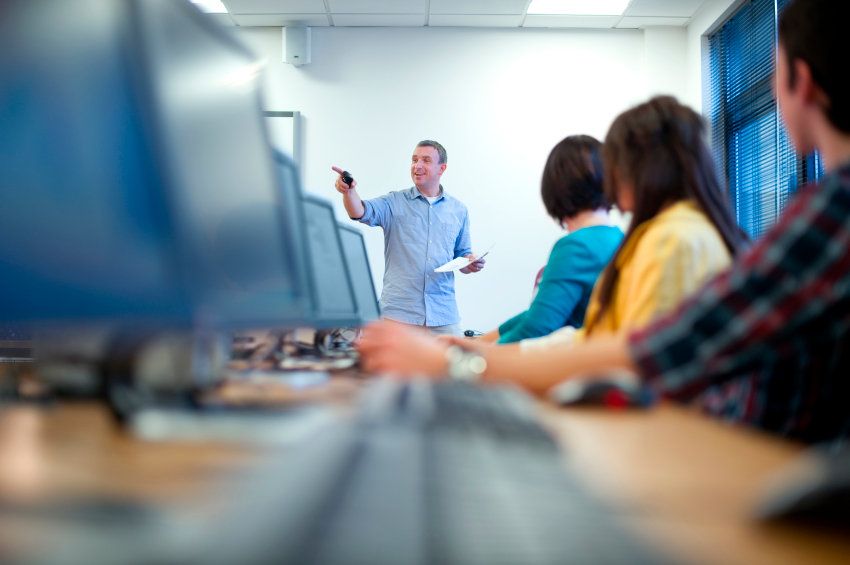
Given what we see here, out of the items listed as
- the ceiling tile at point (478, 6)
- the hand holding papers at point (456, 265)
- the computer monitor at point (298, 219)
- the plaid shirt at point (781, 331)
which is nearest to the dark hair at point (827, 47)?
the plaid shirt at point (781, 331)

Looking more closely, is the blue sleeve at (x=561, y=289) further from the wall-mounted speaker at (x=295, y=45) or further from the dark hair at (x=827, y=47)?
the wall-mounted speaker at (x=295, y=45)

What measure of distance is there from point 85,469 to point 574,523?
351 millimetres

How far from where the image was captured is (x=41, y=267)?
2.80 ft

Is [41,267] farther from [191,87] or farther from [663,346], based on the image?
[663,346]

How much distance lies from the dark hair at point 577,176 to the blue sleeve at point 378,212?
6.32ft

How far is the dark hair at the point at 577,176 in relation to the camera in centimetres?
216

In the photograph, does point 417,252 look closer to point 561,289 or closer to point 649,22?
point 561,289

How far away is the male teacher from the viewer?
4035mm

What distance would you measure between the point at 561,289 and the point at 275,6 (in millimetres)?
3494

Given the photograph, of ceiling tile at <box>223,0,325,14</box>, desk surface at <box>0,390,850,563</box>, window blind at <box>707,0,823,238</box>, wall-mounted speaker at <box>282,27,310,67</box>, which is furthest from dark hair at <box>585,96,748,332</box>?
wall-mounted speaker at <box>282,27,310,67</box>

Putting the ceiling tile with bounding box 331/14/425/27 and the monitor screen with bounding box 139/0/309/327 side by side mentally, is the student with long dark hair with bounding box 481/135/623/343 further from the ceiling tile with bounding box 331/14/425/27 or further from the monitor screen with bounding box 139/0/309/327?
the ceiling tile with bounding box 331/14/425/27

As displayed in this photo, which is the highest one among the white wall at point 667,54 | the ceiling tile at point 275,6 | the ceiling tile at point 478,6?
the ceiling tile at point 275,6

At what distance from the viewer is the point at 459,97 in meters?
5.21

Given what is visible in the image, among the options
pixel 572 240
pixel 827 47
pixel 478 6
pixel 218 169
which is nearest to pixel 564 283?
pixel 572 240
